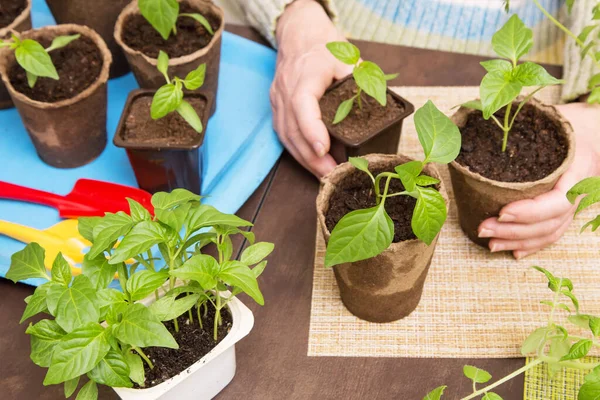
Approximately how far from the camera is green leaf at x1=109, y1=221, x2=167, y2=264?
713 millimetres

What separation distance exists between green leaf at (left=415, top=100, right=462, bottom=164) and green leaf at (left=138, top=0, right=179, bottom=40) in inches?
20.2

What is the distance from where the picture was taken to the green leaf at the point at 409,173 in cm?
76

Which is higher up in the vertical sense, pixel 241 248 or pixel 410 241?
pixel 410 241

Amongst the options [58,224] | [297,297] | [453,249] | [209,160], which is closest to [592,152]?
[453,249]

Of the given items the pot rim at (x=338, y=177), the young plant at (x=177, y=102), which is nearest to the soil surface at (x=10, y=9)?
the young plant at (x=177, y=102)

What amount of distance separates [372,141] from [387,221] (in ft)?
1.01

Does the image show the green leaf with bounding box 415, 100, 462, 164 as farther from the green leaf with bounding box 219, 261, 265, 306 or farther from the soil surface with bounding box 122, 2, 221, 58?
the soil surface with bounding box 122, 2, 221, 58

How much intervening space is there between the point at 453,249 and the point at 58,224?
625mm

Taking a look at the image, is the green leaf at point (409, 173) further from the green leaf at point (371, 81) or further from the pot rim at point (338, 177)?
the green leaf at point (371, 81)

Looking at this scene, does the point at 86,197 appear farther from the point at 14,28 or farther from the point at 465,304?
the point at 465,304

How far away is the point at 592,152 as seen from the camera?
1.01m

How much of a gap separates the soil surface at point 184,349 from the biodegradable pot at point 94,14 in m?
0.67

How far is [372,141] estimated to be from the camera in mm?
1038

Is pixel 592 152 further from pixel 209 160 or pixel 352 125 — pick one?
pixel 209 160
